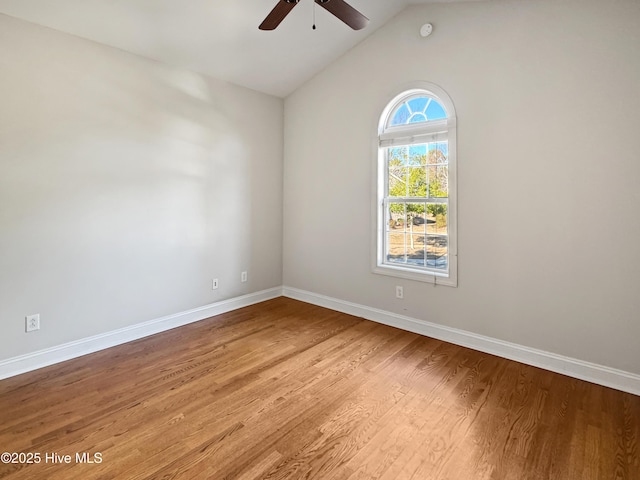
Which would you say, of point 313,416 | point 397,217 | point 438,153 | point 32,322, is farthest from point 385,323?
point 32,322

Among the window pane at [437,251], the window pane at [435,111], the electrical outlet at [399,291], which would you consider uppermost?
the window pane at [435,111]

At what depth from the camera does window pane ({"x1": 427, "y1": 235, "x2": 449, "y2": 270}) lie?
3298mm

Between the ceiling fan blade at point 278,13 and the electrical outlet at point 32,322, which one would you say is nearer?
the ceiling fan blade at point 278,13

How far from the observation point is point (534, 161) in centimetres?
266

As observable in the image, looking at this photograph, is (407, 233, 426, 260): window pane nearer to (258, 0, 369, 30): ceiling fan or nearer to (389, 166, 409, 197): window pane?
(389, 166, 409, 197): window pane

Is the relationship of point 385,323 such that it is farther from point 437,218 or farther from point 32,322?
point 32,322

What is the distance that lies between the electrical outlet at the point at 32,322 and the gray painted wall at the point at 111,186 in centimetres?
4

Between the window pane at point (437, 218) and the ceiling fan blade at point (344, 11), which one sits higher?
the ceiling fan blade at point (344, 11)

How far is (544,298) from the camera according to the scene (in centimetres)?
267

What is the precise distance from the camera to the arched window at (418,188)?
316cm

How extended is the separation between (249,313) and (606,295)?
133 inches

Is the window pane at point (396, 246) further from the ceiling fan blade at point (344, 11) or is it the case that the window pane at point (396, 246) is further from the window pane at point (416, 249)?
the ceiling fan blade at point (344, 11)

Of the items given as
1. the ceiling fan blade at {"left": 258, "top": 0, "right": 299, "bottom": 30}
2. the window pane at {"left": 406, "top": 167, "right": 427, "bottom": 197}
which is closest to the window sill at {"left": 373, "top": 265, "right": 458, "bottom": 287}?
the window pane at {"left": 406, "top": 167, "right": 427, "bottom": 197}

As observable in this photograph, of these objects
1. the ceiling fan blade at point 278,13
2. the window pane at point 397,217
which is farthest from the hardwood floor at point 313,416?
the ceiling fan blade at point 278,13
